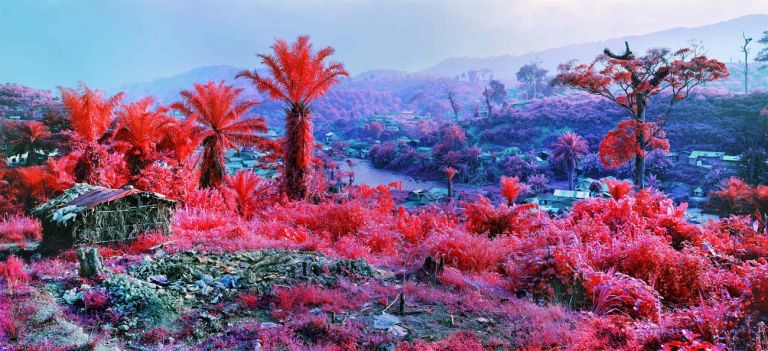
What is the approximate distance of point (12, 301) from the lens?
5.26m

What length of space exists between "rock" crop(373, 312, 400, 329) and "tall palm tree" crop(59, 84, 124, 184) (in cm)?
1351

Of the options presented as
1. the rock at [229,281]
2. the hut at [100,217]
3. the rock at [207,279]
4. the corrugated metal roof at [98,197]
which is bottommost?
the rock at [229,281]

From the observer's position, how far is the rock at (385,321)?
16.8 feet

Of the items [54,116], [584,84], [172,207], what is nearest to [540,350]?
[172,207]

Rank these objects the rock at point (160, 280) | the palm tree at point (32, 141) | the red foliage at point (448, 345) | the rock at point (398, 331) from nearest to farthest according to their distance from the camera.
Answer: the red foliage at point (448, 345) → the rock at point (398, 331) → the rock at point (160, 280) → the palm tree at point (32, 141)

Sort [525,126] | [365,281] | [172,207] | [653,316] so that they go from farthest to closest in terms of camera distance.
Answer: [525,126] → [172,207] → [365,281] → [653,316]

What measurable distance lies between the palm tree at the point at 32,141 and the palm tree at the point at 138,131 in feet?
47.3

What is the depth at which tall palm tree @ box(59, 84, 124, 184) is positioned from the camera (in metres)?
15.1

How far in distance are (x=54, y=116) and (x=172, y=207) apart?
2804cm

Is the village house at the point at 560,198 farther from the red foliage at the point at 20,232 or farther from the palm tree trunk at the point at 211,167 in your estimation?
the red foliage at the point at 20,232

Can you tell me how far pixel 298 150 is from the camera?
1716cm

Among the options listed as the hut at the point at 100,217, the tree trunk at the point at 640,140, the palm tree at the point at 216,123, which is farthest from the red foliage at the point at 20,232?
the tree trunk at the point at 640,140

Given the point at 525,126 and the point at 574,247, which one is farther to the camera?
the point at 525,126

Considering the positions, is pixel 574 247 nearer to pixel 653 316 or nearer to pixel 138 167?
pixel 653 316
